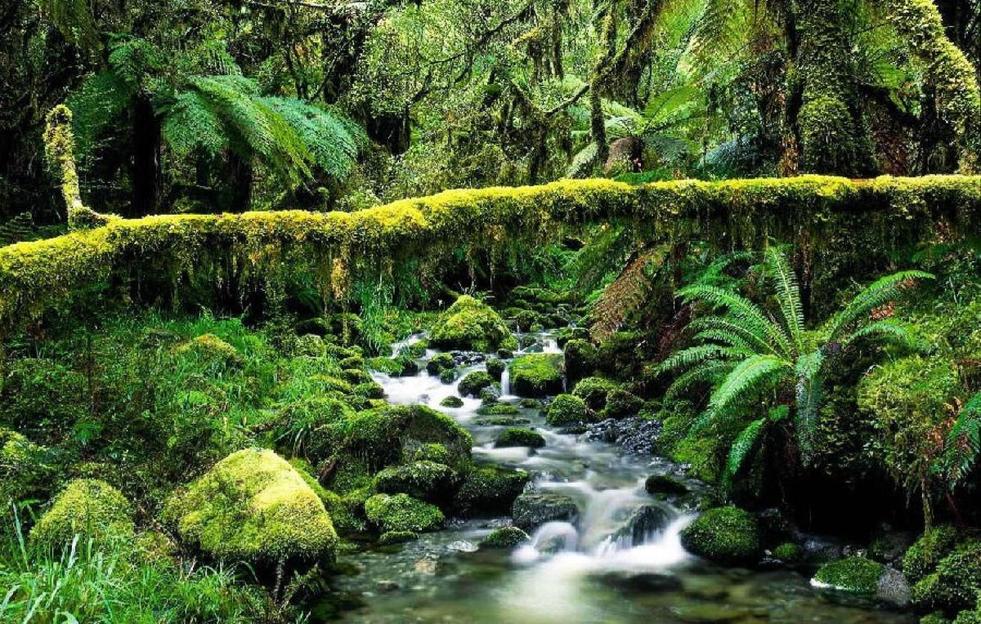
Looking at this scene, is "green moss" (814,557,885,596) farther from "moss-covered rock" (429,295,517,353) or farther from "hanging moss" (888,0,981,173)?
"moss-covered rock" (429,295,517,353)

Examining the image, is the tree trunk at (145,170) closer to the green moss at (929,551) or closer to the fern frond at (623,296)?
the fern frond at (623,296)

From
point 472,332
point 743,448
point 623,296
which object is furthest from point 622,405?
point 472,332

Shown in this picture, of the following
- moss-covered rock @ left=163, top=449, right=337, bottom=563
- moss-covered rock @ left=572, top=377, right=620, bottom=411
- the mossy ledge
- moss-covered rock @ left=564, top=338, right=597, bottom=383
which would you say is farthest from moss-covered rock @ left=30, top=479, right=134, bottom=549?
moss-covered rock @ left=564, top=338, right=597, bottom=383

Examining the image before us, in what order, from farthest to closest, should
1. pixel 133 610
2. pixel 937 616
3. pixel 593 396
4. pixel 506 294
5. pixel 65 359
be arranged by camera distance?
pixel 506 294 < pixel 593 396 < pixel 65 359 < pixel 937 616 < pixel 133 610

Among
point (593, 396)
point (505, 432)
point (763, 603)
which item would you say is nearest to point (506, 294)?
point (593, 396)

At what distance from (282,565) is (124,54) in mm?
4323

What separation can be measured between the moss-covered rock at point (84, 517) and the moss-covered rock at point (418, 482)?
2.18 metres

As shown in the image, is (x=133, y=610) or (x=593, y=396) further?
(x=593, y=396)

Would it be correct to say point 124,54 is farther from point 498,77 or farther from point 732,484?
point 732,484

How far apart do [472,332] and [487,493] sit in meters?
5.77

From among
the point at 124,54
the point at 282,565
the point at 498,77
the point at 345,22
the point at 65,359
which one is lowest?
the point at 282,565

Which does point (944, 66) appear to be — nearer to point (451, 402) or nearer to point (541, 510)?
point (541, 510)

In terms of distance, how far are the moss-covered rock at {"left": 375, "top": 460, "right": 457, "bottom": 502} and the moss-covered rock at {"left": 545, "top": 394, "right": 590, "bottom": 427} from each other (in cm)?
250

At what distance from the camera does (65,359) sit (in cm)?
659
